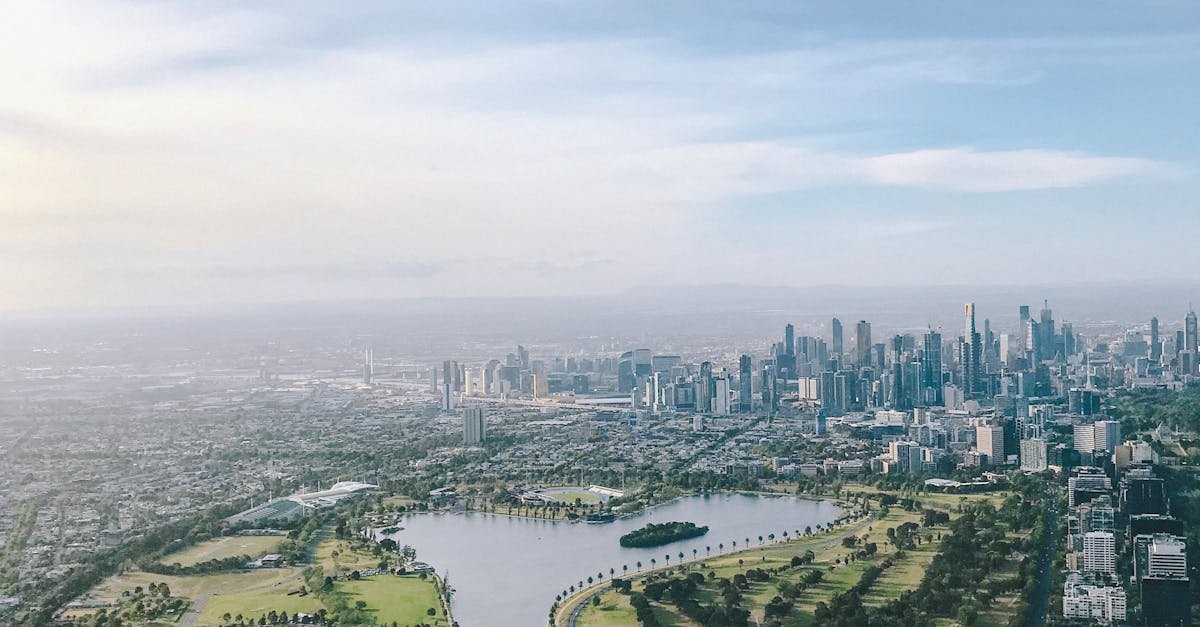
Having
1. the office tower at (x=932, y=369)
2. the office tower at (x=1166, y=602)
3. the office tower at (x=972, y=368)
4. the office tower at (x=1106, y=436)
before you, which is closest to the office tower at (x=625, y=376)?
the office tower at (x=932, y=369)

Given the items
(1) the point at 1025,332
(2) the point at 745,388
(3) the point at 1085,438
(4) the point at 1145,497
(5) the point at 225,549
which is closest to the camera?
(5) the point at 225,549

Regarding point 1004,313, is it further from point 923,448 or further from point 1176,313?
point 923,448

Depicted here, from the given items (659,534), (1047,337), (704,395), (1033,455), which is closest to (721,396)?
(704,395)

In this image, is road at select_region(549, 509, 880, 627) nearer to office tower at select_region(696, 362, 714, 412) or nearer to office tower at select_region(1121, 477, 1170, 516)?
office tower at select_region(1121, 477, 1170, 516)

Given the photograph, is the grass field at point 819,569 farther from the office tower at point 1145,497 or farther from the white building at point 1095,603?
the office tower at point 1145,497

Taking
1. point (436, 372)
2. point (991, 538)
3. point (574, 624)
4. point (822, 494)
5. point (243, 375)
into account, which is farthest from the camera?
point (436, 372)

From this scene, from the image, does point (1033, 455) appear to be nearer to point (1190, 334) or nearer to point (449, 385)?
point (449, 385)

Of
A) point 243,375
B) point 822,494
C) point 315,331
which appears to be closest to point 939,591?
point 822,494
